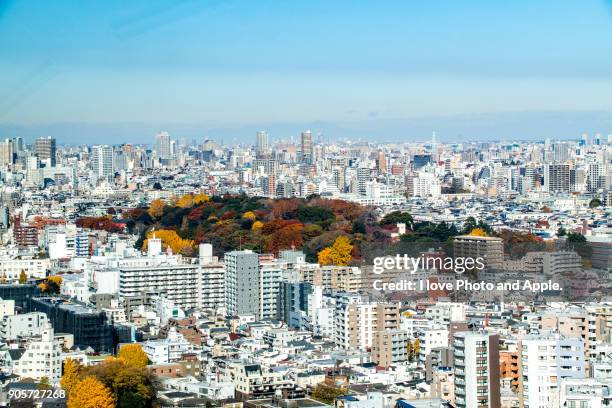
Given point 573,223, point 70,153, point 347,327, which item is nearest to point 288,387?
point 347,327

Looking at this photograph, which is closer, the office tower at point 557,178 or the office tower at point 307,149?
the office tower at point 307,149

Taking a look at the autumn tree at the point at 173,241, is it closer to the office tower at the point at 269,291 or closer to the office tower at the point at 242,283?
the office tower at the point at 242,283

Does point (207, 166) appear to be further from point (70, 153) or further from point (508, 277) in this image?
point (508, 277)

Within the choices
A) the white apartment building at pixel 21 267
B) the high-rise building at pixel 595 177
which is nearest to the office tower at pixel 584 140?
the high-rise building at pixel 595 177

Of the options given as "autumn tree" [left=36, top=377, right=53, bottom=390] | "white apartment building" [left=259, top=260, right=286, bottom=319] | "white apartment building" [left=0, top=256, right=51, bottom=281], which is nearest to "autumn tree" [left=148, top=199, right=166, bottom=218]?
"white apartment building" [left=0, top=256, right=51, bottom=281]

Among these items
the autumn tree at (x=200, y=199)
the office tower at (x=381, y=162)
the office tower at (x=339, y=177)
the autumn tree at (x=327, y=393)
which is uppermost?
the office tower at (x=381, y=162)

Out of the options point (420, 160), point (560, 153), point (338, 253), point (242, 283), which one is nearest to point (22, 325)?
point (242, 283)

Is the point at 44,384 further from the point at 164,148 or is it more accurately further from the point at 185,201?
the point at 164,148
